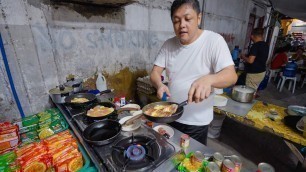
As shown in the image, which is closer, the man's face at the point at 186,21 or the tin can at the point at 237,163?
the tin can at the point at 237,163

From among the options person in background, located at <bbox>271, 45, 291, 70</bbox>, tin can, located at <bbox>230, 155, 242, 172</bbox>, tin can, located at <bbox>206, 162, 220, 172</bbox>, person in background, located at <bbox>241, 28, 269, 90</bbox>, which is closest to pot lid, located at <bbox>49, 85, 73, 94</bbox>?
tin can, located at <bbox>206, 162, 220, 172</bbox>

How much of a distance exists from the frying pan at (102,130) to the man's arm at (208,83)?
731mm

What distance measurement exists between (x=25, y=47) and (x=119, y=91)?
1.74 metres

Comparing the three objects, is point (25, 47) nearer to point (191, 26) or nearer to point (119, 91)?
point (119, 91)

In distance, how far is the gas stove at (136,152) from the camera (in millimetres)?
1048

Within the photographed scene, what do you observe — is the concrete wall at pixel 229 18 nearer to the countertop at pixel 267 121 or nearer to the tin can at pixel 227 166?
the countertop at pixel 267 121

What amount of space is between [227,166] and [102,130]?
1099 millimetres

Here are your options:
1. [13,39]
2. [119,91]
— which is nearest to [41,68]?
[13,39]

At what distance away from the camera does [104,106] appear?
75.3 inches

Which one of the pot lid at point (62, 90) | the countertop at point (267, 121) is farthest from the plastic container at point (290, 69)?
the pot lid at point (62, 90)

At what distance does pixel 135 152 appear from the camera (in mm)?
1136

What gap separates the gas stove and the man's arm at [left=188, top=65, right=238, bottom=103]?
442mm

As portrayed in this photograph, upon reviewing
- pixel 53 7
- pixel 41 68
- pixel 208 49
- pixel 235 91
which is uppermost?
pixel 53 7

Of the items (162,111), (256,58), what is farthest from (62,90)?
(256,58)
